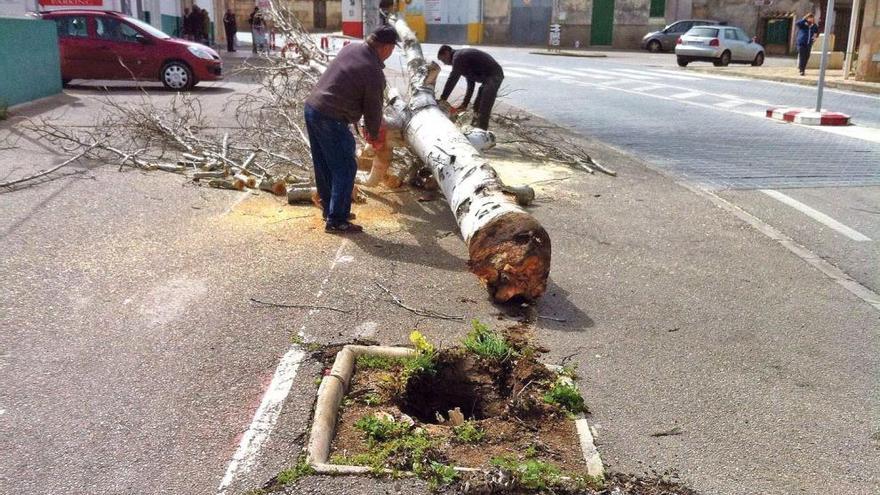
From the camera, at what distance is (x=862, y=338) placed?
16.7 ft

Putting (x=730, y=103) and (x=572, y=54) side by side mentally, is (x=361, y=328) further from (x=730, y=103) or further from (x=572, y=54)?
(x=572, y=54)

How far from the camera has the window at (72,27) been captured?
16766mm

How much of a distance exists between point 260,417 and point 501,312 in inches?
78.2

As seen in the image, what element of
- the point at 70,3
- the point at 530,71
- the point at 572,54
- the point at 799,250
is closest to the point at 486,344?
the point at 799,250

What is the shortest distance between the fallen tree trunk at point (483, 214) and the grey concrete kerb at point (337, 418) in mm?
1124

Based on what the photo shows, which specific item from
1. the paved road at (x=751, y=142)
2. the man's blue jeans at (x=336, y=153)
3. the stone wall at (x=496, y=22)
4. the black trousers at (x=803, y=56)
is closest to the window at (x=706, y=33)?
the black trousers at (x=803, y=56)

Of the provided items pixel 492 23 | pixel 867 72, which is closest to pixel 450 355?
pixel 867 72

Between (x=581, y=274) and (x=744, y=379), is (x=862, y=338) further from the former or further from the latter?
(x=581, y=274)

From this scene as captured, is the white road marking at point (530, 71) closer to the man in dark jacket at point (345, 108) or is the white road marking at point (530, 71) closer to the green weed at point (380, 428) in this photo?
the man in dark jacket at point (345, 108)

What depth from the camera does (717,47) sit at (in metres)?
30.4

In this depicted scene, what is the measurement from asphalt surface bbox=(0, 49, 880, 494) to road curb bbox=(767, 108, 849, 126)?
674 centimetres

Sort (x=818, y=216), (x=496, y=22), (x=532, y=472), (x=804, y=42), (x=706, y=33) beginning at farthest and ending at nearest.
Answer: (x=496, y=22), (x=706, y=33), (x=804, y=42), (x=818, y=216), (x=532, y=472)

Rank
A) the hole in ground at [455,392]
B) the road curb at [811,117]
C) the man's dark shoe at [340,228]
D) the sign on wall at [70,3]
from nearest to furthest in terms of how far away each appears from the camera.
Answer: the hole in ground at [455,392] → the man's dark shoe at [340,228] → the road curb at [811,117] → the sign on wall at [70,3]

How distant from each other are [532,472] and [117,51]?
643 inches
